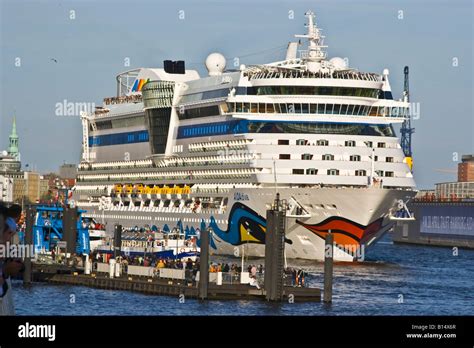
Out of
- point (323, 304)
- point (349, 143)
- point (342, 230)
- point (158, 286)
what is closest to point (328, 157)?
point (349, 143)

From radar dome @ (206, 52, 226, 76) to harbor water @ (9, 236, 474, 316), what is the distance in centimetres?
2769

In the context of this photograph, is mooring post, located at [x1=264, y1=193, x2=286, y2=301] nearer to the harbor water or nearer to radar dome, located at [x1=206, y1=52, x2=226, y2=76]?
the harbor water

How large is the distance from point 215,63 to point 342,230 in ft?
84.1

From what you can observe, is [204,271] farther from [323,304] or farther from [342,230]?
[342,230]

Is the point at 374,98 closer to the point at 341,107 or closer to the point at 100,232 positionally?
the point at 341,107

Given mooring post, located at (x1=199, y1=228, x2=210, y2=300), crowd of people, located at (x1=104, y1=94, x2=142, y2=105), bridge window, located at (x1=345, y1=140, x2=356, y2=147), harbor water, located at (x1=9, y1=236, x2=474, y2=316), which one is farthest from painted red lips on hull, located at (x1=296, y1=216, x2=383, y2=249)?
crowd of people, located at (x1=104, y1=94, x2=142, y2=105)

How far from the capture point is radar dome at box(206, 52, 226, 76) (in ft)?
326

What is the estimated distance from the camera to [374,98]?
84375 millimetres

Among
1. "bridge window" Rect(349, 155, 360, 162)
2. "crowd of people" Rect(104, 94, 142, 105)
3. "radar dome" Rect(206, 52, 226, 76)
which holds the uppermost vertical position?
"radar dome" Rect(206, 52, 226, 76)

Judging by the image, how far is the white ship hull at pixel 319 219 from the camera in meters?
77.9

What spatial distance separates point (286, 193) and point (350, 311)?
90.0ft

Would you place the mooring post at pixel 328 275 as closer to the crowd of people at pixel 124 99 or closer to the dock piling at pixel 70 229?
the dock piling at pixel 70 229

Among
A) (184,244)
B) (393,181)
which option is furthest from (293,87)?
(184,244)

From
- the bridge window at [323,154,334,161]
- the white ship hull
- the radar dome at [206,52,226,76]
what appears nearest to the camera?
the white ship hull
